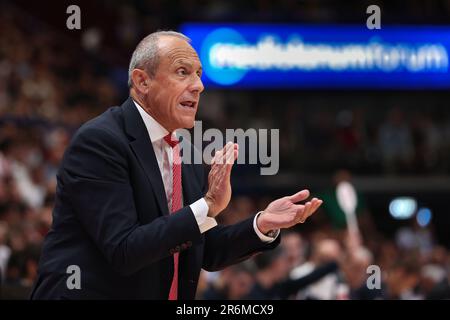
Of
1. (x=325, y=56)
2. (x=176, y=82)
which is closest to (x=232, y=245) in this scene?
(x=176, y=82)

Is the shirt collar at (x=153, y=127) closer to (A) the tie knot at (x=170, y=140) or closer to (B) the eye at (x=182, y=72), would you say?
(A) the tie knot at (x=170, y=140)

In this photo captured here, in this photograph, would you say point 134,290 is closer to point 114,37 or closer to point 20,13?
point 20,13

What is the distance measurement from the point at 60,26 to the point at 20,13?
3.14ft

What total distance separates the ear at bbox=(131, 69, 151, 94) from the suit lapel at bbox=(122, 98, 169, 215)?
0.09m

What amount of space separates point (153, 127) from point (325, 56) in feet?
44.2

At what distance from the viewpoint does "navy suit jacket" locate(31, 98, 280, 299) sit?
310cm

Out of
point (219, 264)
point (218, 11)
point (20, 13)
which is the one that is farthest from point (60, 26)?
point (219, 264)

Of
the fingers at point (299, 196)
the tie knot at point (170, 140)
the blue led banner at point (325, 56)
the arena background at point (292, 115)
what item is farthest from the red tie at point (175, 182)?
the blue led banner at point (325, 56)

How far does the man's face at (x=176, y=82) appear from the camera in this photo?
3387mm

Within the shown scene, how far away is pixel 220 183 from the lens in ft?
10.7

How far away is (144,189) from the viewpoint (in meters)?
3.27

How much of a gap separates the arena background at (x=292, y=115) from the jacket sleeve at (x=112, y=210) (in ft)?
24.7

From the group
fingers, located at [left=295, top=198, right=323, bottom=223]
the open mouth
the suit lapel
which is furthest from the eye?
fingers, located at [left=295, top=198, right=323, bottom=223]

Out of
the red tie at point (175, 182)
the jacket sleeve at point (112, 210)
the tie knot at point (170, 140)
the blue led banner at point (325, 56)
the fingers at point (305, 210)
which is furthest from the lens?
the blue led banner at point (325, 56)
